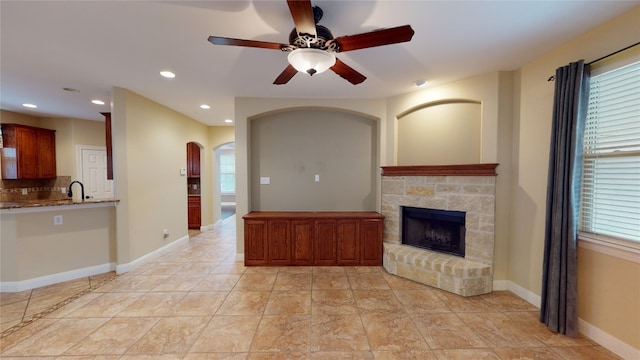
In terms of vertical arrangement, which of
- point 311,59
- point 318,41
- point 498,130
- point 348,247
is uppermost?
point 318,41

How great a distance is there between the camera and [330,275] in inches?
136

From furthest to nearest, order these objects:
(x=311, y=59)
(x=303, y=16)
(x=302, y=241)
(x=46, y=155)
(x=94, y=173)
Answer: (x=94, y=173) → (x=46, y=155) → (x=302, y=241) → (x=311, y=59) → (x=303, y=16)

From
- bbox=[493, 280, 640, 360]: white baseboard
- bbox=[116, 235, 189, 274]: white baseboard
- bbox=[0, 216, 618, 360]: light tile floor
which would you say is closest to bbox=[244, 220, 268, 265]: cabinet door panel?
bbox=[0, 216, 618, 360]: light tile floor

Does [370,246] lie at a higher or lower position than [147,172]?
lower

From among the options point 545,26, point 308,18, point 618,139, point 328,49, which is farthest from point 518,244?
point 308,18

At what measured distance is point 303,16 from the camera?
1.48 meters

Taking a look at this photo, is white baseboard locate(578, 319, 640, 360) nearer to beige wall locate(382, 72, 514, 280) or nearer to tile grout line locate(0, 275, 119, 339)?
beige wall locate(382, 72, 514, 280)

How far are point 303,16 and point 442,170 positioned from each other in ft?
8.59

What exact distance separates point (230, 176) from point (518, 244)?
10478 millimetres

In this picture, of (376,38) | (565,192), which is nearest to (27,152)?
(376,38)

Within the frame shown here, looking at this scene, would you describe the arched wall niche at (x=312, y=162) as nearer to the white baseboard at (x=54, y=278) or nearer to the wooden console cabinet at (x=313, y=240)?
the wooden console cabinet at (x=313, y=240)

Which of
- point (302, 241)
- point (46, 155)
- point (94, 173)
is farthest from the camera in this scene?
point (94, 173)

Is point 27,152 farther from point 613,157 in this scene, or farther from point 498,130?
point 613,157

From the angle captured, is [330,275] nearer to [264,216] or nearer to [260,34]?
[264,216]
